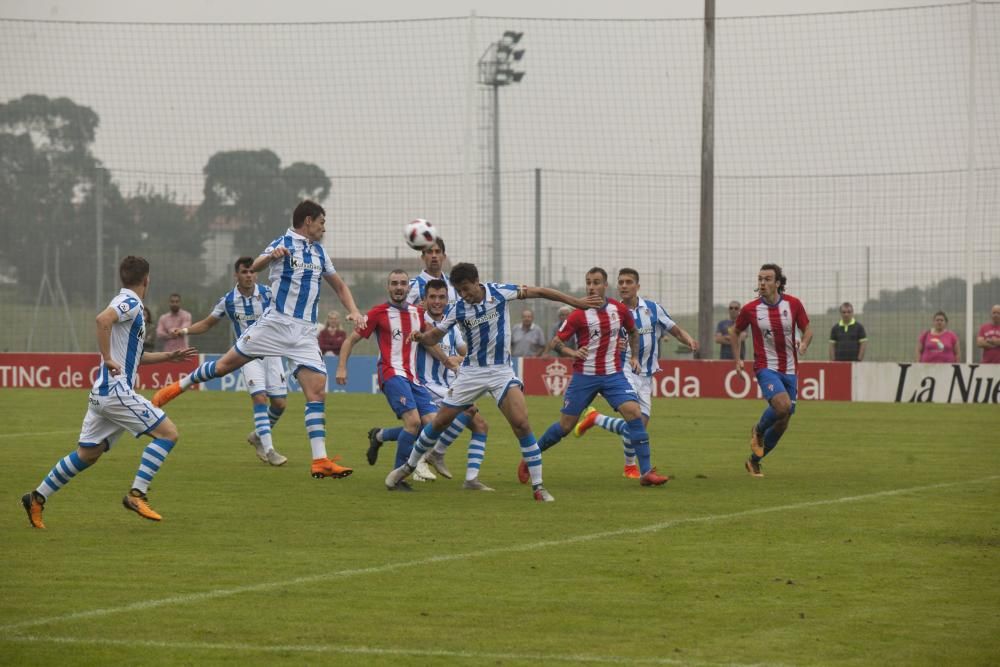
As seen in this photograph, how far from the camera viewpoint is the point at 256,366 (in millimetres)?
16562

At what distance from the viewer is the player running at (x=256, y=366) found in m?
16.1

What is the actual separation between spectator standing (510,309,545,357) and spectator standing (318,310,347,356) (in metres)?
3.53

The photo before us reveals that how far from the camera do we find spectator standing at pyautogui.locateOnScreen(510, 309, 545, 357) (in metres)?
31.0

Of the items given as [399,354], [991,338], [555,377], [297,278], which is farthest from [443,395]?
[991,338]

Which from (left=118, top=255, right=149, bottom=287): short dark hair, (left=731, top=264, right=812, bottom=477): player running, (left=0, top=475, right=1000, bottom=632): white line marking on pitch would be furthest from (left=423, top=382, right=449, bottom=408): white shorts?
(left=118, top=255, right=149, bottom=287): short dark hair

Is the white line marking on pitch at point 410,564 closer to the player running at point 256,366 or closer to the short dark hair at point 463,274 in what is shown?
the short dark hair at point 463,274

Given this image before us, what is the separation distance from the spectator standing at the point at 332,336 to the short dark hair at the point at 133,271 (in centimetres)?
1959

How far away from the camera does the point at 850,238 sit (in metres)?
30.1

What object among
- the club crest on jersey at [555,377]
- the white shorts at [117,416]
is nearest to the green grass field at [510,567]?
the white shorts at [117,416]

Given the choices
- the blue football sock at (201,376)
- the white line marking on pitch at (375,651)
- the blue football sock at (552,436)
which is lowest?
the white line marking on pitch at (375,651)

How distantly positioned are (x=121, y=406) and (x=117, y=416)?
9cm

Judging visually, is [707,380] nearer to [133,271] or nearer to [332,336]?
[332,336]

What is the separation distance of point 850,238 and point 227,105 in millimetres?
13625

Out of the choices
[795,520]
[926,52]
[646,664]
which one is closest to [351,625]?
[646,664]
